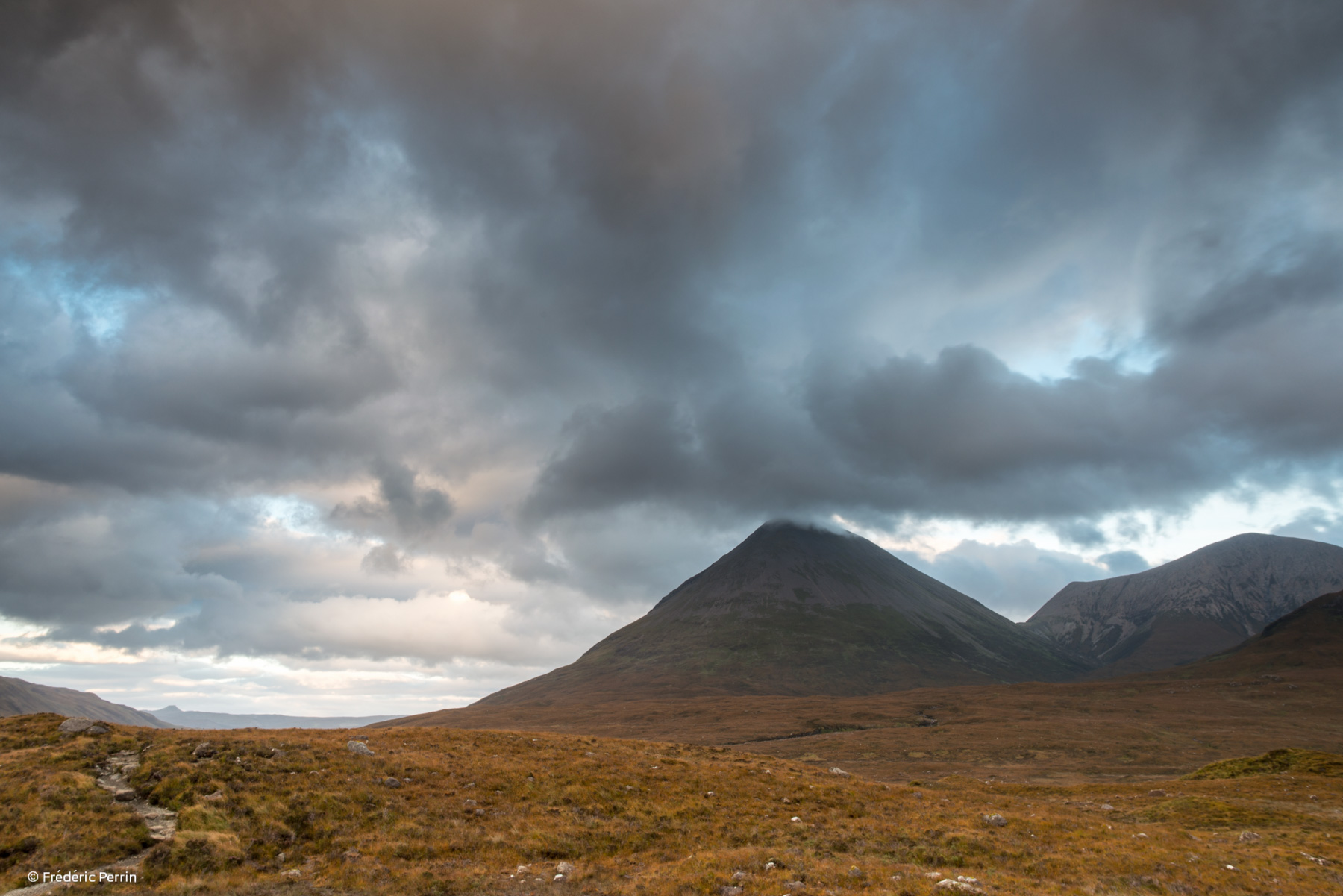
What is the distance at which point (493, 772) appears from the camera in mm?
37812

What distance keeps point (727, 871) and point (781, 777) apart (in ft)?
60.9

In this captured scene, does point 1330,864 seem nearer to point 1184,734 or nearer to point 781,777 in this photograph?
point 781,777

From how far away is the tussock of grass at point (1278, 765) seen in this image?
59469 millimetres

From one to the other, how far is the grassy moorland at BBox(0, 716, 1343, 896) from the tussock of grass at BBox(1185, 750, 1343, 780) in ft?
71.4

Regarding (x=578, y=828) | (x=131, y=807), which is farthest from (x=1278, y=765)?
(x=131, y=807)

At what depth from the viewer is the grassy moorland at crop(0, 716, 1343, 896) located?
77.3 feet

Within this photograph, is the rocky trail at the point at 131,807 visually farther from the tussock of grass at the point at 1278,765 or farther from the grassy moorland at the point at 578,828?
the tussock of grass at the point at 1278,765

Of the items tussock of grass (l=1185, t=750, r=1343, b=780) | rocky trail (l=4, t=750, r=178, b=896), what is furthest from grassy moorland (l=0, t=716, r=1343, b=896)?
tussock of grass (l=1185, t=750, r=1343, b=780)

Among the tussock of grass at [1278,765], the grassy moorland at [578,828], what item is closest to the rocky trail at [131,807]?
the grassy moorland at [578,828]

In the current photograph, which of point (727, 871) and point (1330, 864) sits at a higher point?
point (727, 871)

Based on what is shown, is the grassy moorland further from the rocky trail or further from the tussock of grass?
the tussock of grass

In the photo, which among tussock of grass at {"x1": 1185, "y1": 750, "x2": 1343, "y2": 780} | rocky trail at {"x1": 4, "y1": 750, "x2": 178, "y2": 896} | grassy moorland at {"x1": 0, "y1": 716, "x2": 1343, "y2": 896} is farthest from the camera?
tussock of grass at {"x1": 1185, "y1": 750, "x2": 1343, "y2": 780}

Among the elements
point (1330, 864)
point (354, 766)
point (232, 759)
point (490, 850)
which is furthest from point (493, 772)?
point (1330, 864)

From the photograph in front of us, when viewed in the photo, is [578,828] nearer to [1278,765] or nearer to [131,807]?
[131,807]
